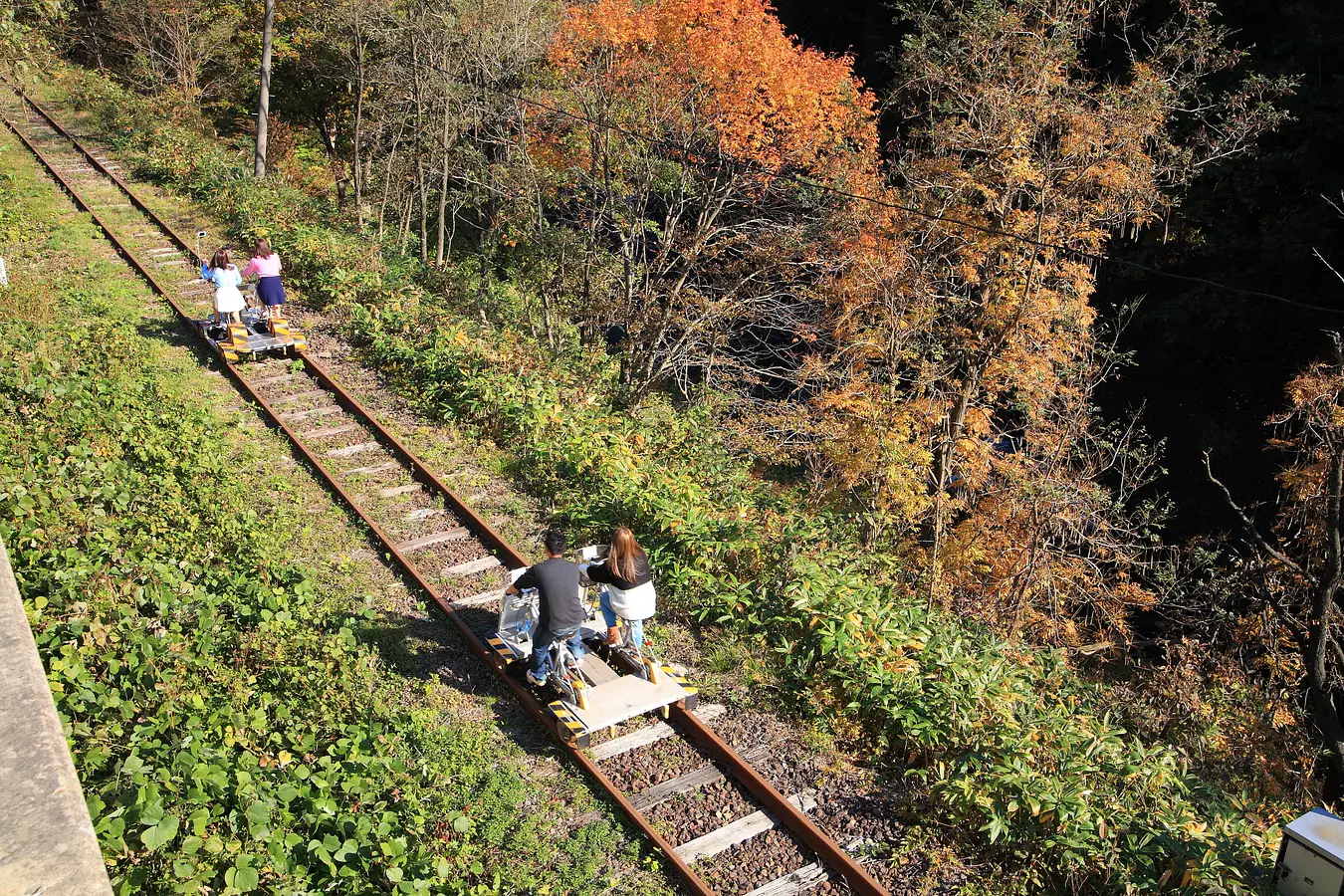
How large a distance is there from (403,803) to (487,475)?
5843 mm

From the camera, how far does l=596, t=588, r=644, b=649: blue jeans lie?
327 inches

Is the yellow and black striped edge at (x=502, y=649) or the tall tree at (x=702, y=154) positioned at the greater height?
the tall tree at (x=702, y=154)

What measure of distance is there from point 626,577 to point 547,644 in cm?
82

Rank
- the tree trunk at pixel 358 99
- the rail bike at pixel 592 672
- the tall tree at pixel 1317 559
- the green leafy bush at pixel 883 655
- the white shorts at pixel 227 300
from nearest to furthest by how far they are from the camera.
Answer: the green leafy bush at pixel 883 655 → the rail bike at pixel 592 672 → the tall tree at pixel 1317 559 → the white shorts at pixel 227 300 → the tree trunk at pixel 358 99

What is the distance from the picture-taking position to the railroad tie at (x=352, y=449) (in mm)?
12656

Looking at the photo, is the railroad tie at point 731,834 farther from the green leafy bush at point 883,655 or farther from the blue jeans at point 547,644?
the blue jeans at point 547,644

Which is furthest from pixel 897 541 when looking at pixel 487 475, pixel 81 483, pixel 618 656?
pixel 81 483

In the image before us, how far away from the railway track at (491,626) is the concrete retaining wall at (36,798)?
3.56m

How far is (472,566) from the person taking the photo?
1042cm

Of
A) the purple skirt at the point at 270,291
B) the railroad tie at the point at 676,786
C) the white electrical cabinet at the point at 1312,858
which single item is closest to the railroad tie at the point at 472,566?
the railroad tie at the point at 676,786

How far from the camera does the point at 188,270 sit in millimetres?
18359

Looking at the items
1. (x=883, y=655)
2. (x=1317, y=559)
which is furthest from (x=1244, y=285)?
(x=883, y=655)

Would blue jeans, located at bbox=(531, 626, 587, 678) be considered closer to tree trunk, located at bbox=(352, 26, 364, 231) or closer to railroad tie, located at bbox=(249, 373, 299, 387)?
railroad tie, located at bbox=(249, 373, 299, 387)

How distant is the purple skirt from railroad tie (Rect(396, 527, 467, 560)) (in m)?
5.90
